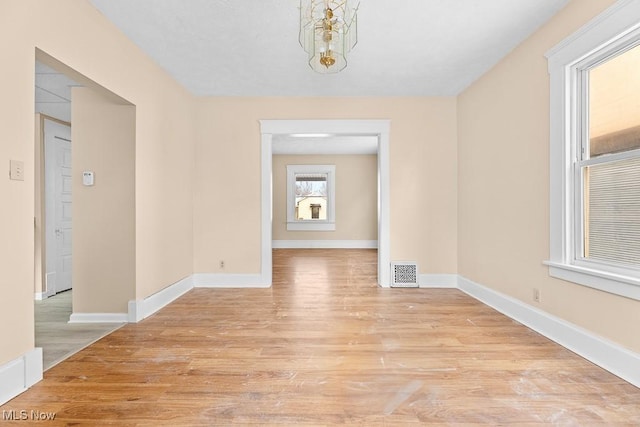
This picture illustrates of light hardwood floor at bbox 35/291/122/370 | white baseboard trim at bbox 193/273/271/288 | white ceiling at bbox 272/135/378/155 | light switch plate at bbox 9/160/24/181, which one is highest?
white ceiling at bbox 272/135/378/155

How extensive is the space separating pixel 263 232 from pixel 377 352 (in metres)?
2.56

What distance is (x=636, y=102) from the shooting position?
2145 mm

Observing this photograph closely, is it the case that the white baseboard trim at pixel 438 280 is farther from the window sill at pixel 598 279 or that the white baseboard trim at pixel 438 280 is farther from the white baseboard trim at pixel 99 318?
the white baseboard trim at pixel 99 318

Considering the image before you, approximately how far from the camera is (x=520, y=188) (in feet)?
10.4

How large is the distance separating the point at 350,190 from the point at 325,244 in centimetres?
167

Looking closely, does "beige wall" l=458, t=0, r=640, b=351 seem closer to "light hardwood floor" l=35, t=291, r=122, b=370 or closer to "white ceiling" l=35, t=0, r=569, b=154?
"white ceiling" l=35, t=0, r=569, b=154

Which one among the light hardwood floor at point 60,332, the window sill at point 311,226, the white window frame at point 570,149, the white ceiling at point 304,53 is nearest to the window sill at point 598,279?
the white window frame at point 570,149

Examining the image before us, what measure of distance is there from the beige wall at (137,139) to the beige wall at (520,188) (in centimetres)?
359

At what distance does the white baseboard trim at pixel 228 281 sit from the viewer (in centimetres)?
456

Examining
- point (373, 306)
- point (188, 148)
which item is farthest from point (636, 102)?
point (188, 148)

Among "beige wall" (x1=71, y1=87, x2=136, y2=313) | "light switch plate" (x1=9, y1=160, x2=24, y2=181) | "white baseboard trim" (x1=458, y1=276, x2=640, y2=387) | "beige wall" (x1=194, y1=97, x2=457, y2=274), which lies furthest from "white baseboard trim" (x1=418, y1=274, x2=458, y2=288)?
"light switch plate" (x1=9, y1=160, x2=24, y2=181)

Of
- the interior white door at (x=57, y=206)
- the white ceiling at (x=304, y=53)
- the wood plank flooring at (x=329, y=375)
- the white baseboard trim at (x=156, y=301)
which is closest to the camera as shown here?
the wood plank flooring at (x=329, y=375)

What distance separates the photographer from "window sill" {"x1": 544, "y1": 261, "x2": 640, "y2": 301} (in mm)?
2045

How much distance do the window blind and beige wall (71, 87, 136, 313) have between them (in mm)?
3843
